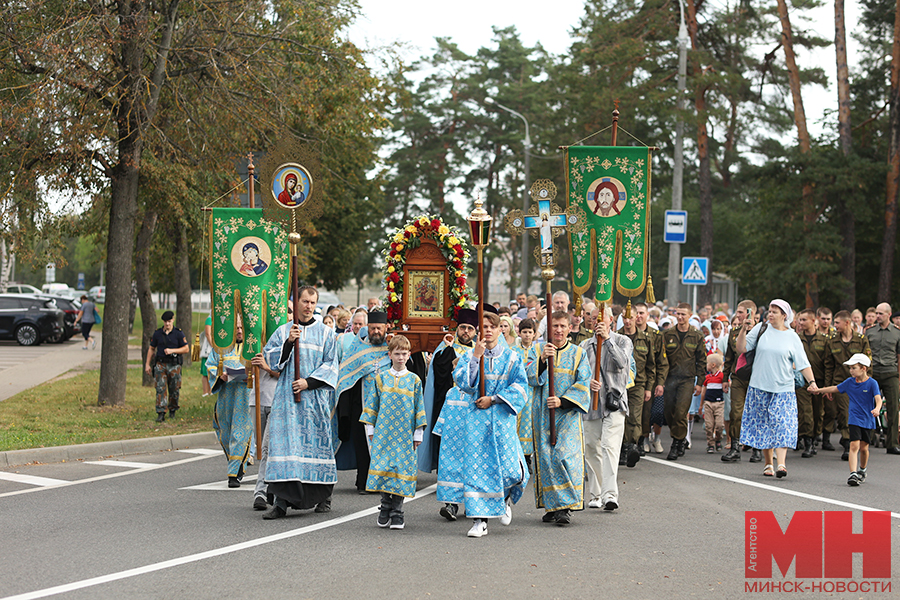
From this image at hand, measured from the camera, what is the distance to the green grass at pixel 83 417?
13.6 metres

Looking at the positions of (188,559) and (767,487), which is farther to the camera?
(767,487)

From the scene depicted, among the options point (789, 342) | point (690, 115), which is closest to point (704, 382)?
point (789, 342)

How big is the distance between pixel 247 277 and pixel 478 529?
382 cm

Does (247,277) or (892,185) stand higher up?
(892,185)

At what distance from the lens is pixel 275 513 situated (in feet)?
28.8

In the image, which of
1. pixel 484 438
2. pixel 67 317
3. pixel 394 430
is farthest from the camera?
pixel 67 317

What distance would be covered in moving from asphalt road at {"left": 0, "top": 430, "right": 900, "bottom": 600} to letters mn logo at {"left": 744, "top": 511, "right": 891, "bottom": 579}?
0.12m

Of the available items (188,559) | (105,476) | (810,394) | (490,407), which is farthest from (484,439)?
(810,394)

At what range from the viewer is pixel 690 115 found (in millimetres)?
26641

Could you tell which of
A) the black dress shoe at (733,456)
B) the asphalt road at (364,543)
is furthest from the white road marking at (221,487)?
the black dress shoe at (733,456)

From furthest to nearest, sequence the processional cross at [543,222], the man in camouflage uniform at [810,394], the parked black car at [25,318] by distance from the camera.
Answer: the parked black car at [25,318] → the man in camouflage uniform at [810,394] → the processional cross at [543,222]

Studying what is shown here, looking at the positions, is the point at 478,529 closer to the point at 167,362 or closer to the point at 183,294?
the point at 167,362

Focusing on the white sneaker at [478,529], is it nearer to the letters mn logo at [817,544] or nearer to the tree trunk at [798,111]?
the letters mn logo at [817,544]

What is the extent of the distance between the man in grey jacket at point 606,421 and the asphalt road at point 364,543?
1.08 feet
